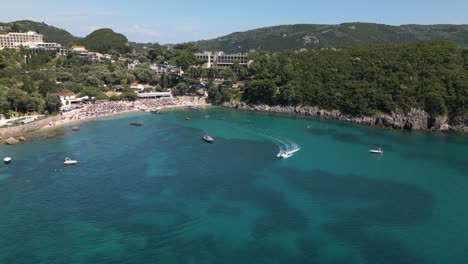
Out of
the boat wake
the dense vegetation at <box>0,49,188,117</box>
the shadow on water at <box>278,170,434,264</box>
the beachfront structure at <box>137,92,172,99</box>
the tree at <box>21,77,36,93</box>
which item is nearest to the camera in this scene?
the shadow on water at <box>278,170,434,264</box>

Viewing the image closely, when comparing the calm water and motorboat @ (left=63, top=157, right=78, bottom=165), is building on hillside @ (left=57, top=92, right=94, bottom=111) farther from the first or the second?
motorboat @ (left=63, top=157, right=78, bottom=165)

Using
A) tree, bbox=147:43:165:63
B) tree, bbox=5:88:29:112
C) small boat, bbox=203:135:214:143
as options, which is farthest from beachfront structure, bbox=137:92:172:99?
small boat, bbox=203:135:214:143

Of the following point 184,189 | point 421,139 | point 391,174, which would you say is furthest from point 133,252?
point 421,139

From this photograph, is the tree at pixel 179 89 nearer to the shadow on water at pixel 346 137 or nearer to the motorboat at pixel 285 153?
the shadow on water at pixel 346 137

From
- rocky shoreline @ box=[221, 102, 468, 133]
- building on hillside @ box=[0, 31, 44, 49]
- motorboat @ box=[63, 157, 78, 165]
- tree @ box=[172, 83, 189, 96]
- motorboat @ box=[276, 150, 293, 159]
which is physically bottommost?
motorboat @ box=[63, 157, 78, 165]

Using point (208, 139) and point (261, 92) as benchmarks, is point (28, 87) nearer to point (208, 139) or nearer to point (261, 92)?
point (208, 139)

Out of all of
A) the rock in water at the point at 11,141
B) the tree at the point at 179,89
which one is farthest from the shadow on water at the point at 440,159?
the tree at the point at 179,89

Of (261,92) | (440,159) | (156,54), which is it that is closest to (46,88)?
(261,92)

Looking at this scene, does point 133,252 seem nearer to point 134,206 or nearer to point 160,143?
point 134,206
